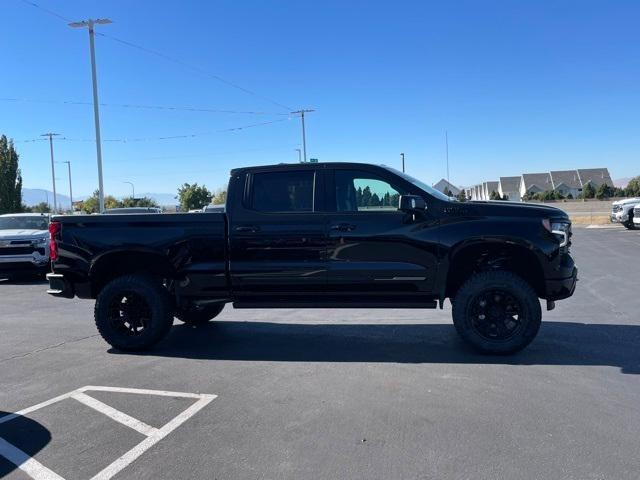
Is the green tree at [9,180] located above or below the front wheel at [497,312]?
above

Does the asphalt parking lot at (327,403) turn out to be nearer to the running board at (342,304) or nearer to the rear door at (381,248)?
the running board at (342,304)

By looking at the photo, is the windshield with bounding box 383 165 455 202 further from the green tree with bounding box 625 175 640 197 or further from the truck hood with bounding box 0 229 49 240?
the green tree with bounding box 625 175 640 197

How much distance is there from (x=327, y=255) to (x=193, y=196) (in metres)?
73.5

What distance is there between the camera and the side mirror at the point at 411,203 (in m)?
5.91

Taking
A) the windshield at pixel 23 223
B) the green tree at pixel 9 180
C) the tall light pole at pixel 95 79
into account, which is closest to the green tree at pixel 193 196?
the green tree at pixel 9 180

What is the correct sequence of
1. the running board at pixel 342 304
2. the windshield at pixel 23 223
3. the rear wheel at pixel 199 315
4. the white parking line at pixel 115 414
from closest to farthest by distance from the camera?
the white parking line at pixel 115 414
the running board at pixel 342 304
the rear wheel at pixel 199 315
the windshield at pixel 23 223

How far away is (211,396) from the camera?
5.02m

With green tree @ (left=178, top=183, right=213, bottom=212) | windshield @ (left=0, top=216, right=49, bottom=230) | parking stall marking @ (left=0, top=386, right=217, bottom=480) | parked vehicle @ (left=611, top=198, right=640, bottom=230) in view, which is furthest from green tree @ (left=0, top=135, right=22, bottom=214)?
parking stall marking @ (left=0, top=386, right=217, bottom=480)

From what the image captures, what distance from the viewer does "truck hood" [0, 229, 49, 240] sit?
14.1 meters

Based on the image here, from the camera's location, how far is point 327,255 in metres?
6.30

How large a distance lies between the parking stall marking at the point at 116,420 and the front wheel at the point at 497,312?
2.84m

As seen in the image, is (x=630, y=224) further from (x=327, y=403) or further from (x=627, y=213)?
(x=327, y=403)

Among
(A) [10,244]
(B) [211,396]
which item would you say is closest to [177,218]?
(B) [211,396]

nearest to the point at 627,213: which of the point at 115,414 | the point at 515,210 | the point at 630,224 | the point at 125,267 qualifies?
the point at 630,224
